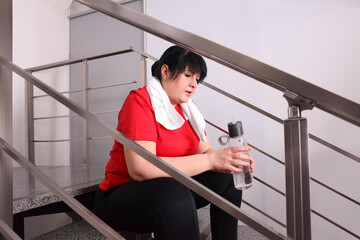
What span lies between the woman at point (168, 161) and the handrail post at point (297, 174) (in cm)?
25

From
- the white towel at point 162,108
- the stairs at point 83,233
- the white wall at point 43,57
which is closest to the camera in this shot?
the white towel at point 162,108

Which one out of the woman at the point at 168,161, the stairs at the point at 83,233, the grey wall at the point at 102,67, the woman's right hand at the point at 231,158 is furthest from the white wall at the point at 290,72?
the woman's right hand at the point at 231,158

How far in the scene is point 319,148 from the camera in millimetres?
1690

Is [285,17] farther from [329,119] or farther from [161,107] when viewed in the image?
[161,107]

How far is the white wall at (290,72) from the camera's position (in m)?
1.65

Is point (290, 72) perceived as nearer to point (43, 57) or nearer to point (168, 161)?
point (168, 161)

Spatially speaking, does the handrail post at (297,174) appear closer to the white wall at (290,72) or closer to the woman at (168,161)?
the woman at (168,161)

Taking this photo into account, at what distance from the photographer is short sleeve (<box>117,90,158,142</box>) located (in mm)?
685

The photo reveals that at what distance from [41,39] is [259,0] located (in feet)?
6.52

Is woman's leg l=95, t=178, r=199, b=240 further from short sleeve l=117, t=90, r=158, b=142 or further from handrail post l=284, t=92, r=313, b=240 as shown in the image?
handrail post l=284, t=92, r=313, b=240

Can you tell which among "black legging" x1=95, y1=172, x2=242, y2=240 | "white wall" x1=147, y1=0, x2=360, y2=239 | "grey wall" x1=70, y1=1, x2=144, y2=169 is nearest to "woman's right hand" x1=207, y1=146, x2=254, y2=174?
"black legging" x1=95, y1=172, x2=242, y2=240

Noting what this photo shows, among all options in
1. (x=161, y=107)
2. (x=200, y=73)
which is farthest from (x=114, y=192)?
(x=200, y=73)

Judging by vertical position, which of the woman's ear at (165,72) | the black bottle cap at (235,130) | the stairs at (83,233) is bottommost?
the stairs at (83,233)

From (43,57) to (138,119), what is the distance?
223cm
